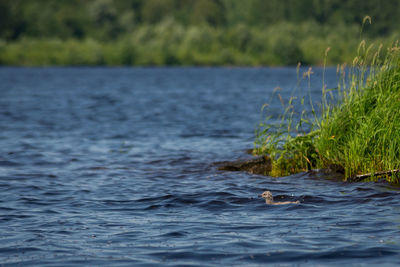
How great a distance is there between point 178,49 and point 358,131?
5090 inches

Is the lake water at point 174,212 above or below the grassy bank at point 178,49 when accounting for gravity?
above

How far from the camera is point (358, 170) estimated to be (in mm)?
13133

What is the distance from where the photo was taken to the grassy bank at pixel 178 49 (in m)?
139

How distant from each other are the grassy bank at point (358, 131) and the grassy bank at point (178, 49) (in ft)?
400

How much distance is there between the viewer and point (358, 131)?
1281 centimetres

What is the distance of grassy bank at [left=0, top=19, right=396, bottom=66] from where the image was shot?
139m

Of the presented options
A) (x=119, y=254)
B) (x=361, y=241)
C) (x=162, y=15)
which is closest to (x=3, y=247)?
(x=119, y=254)

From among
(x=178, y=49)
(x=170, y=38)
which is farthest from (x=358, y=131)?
(x=170, y=38)

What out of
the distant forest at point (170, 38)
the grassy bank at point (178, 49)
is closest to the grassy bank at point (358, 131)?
the distant forest at point (170, 38)

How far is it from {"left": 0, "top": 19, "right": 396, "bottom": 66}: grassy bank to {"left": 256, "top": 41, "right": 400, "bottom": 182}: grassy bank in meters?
122

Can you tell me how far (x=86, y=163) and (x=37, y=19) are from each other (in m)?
154

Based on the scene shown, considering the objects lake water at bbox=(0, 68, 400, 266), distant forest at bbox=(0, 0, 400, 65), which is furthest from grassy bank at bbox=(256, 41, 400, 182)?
distant forest at bbox=(0, 0, 400, 65)

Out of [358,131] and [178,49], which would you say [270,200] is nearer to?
[358,131]

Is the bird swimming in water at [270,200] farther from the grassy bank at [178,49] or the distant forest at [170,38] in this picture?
the grassy bank at [178,49]
